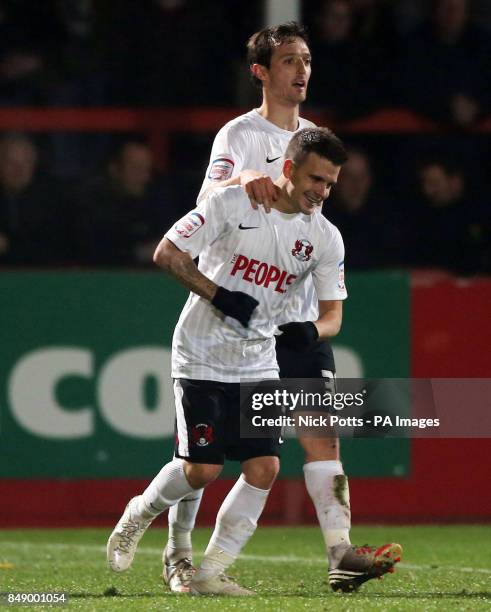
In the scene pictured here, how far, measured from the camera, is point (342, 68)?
380 inches

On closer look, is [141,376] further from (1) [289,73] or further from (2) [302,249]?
(2) [302,249]

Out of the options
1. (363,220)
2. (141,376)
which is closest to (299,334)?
(141,376)

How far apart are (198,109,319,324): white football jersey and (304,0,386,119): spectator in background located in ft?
10.5

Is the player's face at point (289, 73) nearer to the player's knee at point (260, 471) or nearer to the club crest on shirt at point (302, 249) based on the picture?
the club crest on shirt at point (302, 249)

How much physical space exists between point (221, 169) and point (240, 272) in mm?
571

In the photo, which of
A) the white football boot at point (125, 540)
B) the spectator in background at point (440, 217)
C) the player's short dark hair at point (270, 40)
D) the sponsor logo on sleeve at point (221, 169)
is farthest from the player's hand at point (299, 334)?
the spectator in background at point (440, 217)

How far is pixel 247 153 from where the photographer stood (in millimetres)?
6348

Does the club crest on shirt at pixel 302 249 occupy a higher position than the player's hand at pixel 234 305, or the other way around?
the club crest on shirt at pixel 302 249

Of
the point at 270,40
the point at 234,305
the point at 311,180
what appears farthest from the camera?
the point at 270,40

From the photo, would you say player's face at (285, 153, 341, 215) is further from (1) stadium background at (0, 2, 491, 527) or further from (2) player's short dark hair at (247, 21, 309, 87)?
(1) stadium background at (0, 2, 491, 527)

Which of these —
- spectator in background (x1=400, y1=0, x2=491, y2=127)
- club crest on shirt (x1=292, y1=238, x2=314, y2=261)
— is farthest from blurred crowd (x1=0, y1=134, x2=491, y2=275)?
club crest on shirt (x1=292, y1=238, x2=314, y2=261)

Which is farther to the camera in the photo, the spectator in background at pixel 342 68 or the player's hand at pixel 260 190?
the spectator in background at pixel 342 68

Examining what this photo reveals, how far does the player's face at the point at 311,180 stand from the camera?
5758mm

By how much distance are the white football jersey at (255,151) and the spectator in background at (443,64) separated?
136 inches
